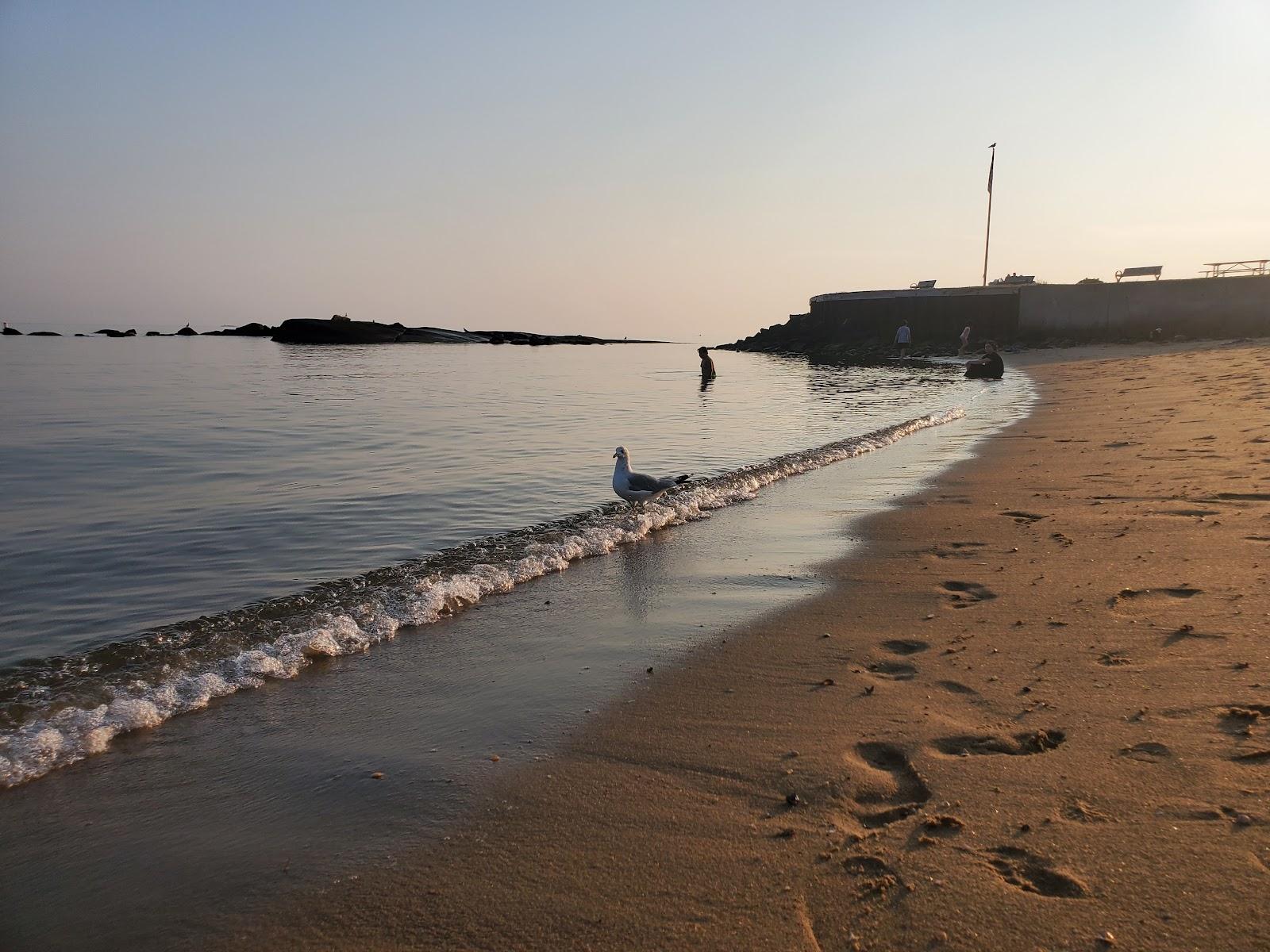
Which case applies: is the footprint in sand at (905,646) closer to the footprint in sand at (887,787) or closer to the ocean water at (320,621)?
the ocean water at (320,621)

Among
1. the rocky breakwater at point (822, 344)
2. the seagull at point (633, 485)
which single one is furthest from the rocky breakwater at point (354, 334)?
the seagull at point (633, 485)

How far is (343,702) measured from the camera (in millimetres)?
4176

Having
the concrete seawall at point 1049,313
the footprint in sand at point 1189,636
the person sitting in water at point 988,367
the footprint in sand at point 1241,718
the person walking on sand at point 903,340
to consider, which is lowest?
the footprint in sand at point 1241,718

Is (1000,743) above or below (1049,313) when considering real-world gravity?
below

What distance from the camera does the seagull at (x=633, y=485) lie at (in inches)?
364

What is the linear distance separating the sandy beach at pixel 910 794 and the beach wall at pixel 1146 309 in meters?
44.4

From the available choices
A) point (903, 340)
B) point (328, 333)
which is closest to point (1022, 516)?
point (903, 340)

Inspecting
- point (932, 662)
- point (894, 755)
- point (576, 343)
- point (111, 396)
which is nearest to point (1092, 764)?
point (894, 755)

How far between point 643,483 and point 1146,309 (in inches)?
1756

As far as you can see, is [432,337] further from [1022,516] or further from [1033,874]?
[1033,874]

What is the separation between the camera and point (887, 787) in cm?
302

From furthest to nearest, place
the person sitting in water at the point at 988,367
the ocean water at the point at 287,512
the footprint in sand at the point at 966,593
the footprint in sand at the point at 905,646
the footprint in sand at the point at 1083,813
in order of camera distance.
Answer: the person sitting in water at the point at 988,367
the footprint in sand at the point at 966,593
the ocean water at the point at 287,512
the footprint in sand at the point at 905,646
the footprint in sand at the point at 1083,813

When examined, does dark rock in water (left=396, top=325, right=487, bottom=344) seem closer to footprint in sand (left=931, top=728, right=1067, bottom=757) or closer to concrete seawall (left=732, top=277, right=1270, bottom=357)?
concrete seawall (left=732, top=277, right=1270, bottom=357)

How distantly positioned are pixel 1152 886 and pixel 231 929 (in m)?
2.62
